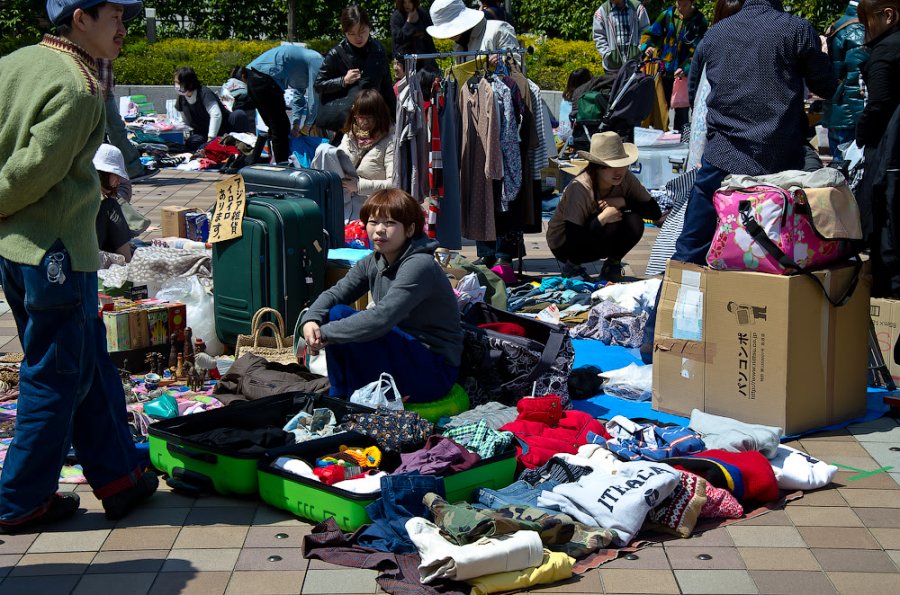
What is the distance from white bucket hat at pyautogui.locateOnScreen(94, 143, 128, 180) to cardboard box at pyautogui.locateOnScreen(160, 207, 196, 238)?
6.41ft

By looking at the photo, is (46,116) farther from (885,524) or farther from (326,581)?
(885,524)

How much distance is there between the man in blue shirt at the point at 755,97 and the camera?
5289mm

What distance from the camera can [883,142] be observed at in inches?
221

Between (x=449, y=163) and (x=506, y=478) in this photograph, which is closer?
(x=506, y=478)

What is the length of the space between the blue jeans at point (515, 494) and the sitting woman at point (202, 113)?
39.3 feet

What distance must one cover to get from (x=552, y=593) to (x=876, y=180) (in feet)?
10.5

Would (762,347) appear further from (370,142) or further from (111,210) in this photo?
(370,142)

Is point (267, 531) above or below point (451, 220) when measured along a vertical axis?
below

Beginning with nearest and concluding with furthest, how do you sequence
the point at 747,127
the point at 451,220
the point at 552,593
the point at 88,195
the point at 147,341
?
the point at 552,593
the point at 88,195
the point at 747,127
the point at 147,341
the point at 451,220

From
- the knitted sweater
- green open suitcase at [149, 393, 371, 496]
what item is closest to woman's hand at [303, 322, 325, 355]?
green open suitcase at [149, 393, 371, 496]

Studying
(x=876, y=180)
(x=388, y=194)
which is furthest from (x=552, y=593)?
(x=876, y=180)

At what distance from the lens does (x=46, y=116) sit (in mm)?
3477

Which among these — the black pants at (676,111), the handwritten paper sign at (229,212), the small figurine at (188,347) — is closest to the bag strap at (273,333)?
the small figurine at (188,347)

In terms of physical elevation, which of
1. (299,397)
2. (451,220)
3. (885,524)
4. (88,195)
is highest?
(88,195)
